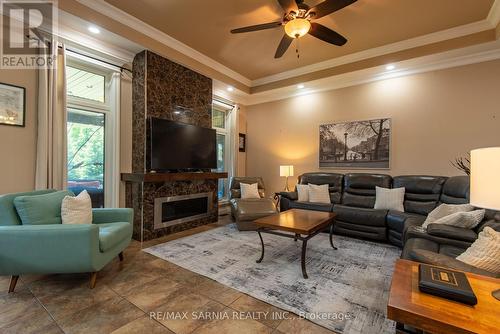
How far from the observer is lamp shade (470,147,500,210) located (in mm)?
1087

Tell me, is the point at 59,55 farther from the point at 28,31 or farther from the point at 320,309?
the point at 320,309

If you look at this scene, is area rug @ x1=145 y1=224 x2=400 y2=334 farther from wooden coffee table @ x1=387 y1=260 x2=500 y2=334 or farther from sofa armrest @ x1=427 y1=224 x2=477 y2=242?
wooden coffee table @ x1=387 y1=260 x2=500 y2=334

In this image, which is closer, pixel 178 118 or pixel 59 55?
pixel 59 55

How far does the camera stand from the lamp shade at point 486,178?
109 cm

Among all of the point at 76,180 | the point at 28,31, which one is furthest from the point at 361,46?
the point at 76,180

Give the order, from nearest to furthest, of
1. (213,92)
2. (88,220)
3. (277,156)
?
(88,220) → (213,92) → (277,156)

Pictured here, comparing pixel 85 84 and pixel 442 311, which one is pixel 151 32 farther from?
pixel 442 311

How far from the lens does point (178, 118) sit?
422cm

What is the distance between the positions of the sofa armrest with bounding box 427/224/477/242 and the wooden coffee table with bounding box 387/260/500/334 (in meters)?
1.14

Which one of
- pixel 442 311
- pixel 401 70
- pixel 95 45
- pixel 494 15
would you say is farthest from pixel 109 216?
pixel 494 15

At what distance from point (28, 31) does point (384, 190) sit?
17.9ft

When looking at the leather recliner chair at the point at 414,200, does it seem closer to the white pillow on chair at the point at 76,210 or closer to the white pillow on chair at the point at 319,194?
the white pillow on chair at the point at 319,194

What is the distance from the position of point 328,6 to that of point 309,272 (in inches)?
112

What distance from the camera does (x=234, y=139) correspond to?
18.8ft
